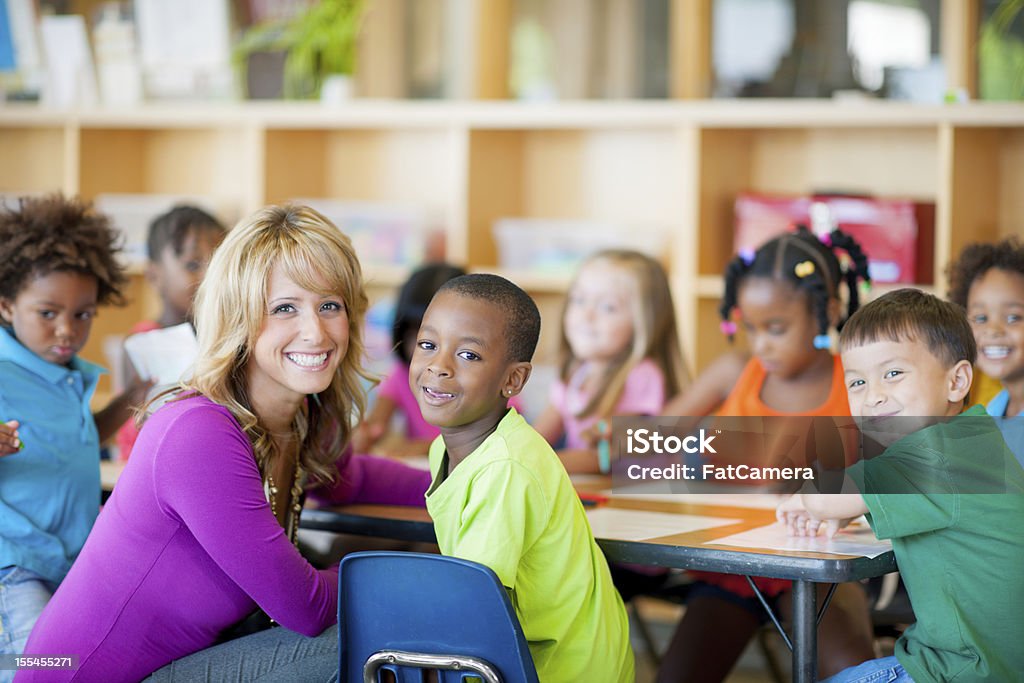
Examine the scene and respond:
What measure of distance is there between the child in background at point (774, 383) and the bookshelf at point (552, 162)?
2.94 ft

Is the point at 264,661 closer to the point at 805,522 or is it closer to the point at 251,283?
the point at 251,283

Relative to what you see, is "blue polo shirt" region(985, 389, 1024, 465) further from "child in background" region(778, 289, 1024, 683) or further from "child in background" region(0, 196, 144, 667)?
"child in background" region(0, 196, 144, 667)

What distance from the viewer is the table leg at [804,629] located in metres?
1.89

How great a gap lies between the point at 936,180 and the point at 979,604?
238 cm

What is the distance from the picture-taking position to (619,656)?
73.1 inches

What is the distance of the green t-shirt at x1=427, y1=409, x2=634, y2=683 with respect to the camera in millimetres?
1741

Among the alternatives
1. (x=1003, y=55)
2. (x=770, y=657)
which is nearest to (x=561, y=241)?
(x=1003, y=55)

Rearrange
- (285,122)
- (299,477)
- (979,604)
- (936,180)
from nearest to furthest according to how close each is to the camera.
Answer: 1. (979,604)
2. (299,477)
3. (936,180)
4. (285,122)

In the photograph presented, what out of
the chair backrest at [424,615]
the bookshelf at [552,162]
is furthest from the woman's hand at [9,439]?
the bookshelf at [552,162]

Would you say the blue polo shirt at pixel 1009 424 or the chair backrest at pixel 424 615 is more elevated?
the blue polo shirt at pixel 1009 424

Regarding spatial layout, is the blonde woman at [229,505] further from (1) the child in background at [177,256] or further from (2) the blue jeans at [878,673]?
(1) the child in background at [177,256]

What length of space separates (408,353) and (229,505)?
1.70 metres

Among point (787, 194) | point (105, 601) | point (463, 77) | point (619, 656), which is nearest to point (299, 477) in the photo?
point (105, 601)

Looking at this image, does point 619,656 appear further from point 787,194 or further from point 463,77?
point 463,77
